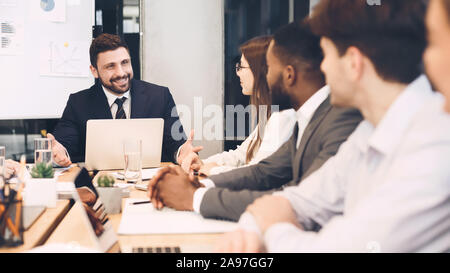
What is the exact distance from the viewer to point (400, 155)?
0.75 metres

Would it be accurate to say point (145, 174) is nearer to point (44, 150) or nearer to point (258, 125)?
point (44, 150)

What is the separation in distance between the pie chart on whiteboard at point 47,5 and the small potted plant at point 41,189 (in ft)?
8.91

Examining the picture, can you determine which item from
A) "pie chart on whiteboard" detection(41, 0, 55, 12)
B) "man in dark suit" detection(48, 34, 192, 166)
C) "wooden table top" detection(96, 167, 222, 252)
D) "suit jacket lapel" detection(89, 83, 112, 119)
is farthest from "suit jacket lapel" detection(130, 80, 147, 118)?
"wooden table top" detection(96, 167, 222, 252)

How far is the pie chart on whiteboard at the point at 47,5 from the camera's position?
3.73 metres

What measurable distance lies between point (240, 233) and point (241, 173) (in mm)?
878

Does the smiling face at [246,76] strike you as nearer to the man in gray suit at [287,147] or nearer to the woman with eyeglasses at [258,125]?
the woman with eyeglasses at [258,125]

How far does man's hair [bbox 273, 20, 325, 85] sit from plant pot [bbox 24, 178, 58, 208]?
1059mm

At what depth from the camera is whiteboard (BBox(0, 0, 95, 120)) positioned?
3.70 m

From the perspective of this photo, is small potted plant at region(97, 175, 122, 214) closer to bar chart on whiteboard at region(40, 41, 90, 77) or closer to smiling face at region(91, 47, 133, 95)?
smiling face at region(91, 47, 133, 95)

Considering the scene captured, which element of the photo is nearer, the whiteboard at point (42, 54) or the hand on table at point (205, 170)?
the hand on table at point (205, 170)

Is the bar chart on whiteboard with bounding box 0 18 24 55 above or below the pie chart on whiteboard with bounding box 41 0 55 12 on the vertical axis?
below

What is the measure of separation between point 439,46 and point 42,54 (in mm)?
3628

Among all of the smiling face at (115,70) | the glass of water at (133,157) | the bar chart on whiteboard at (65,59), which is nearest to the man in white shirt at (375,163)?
the glass of water at (133,157)

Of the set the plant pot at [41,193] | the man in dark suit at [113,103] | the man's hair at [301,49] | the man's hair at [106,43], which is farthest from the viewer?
the man's hair at [106,43]
